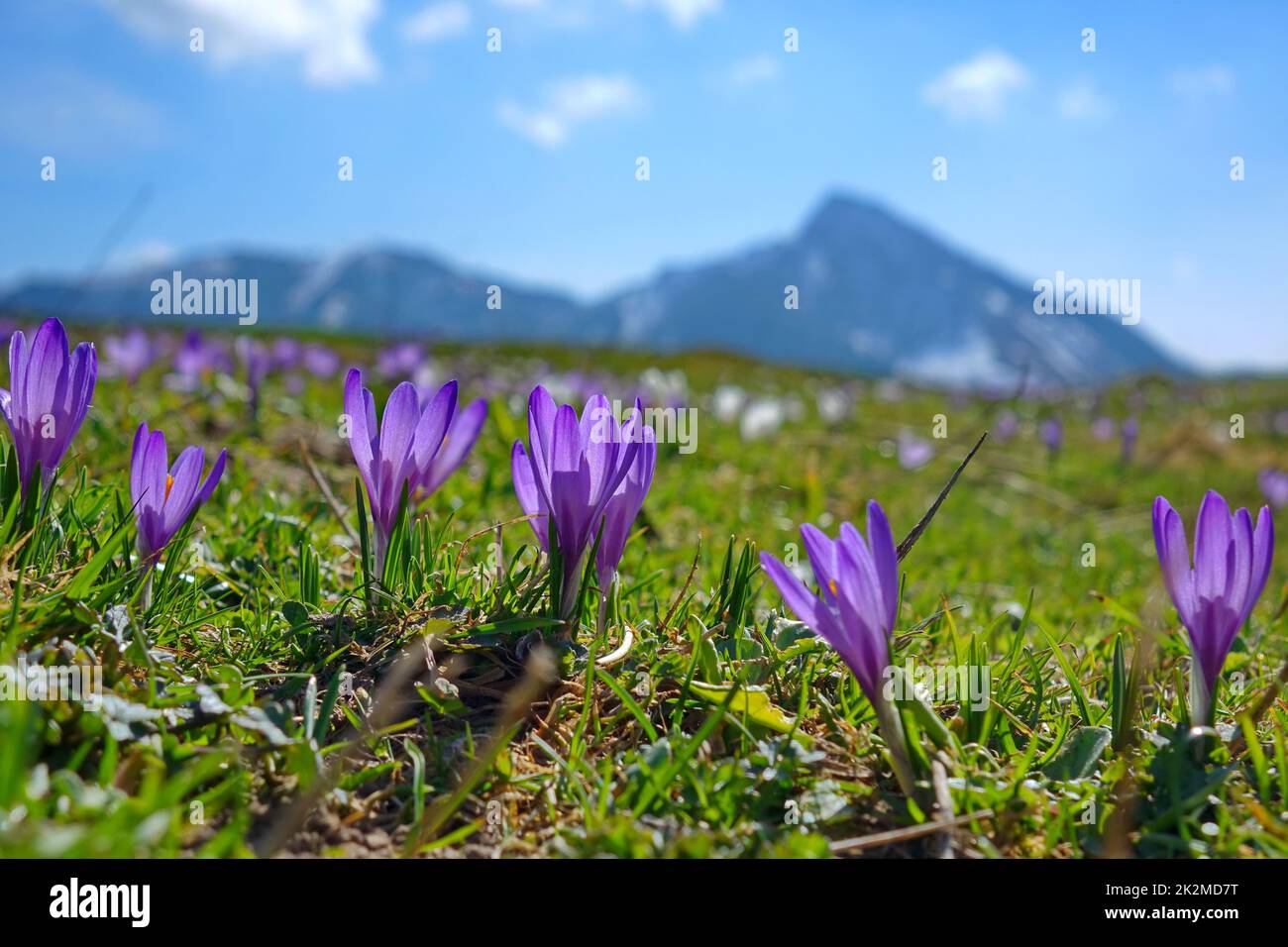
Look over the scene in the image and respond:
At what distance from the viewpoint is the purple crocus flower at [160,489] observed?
6.00 feet

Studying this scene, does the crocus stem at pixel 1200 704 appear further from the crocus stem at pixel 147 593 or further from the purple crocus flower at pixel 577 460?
the crocus stem at pixel 147 593

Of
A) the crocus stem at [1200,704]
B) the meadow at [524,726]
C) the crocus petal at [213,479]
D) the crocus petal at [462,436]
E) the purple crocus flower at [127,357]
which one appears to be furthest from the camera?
the purple crocus flower at [127,357]

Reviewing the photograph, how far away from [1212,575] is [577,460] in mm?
1197

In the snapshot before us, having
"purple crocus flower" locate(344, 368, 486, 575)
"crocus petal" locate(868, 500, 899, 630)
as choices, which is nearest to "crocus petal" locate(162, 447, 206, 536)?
"purple crocus flower" locate(344, 368, 486, 575)

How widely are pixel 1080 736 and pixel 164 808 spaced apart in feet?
5.30

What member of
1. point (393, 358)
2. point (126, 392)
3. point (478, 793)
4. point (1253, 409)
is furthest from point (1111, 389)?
point (478, 793)

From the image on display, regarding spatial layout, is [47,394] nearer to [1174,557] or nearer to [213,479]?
[213,479]

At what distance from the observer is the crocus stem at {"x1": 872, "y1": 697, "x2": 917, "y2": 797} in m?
1.56

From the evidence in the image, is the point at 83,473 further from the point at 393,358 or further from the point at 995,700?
the point at 393,358

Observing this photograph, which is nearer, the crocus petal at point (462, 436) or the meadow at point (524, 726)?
the meadow at point (524, 726)

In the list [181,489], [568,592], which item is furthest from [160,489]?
[568,592]

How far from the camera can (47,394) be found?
177 centimetres

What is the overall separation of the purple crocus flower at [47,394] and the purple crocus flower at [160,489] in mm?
129

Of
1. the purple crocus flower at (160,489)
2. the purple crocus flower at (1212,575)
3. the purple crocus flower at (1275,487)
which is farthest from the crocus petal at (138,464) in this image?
the purple crocus flower at (1275,487)
